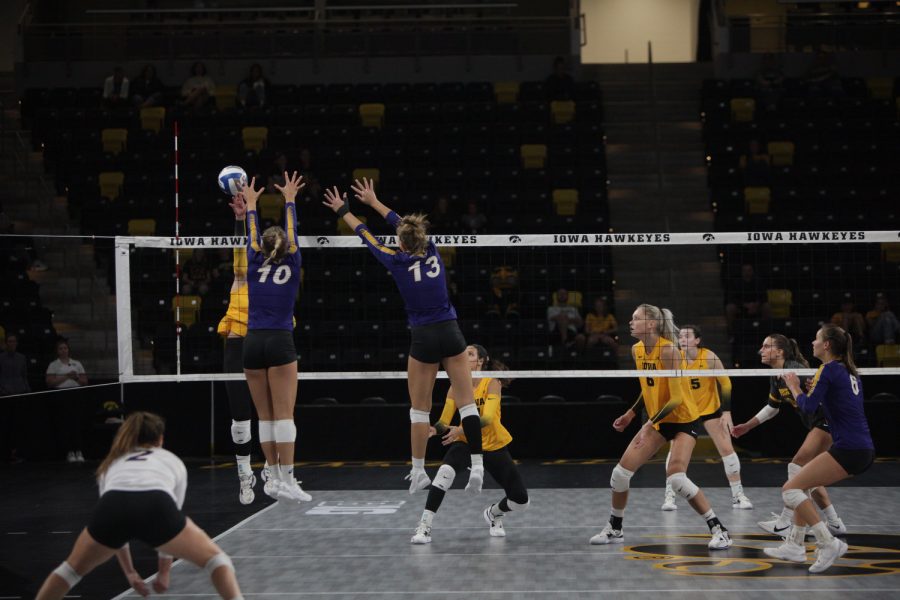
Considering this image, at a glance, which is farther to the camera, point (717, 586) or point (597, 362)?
point (597, 362)

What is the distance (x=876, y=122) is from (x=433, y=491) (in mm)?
14395

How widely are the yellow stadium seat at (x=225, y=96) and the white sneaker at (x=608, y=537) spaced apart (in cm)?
1497

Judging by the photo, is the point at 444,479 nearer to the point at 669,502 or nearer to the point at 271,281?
the point at 271,281

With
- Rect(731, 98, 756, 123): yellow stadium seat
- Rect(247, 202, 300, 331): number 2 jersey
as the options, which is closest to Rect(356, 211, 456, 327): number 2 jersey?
Rect(247, 202, 300, 331): number 2 jersey

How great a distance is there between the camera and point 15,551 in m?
8.73

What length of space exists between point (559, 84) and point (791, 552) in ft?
46.6

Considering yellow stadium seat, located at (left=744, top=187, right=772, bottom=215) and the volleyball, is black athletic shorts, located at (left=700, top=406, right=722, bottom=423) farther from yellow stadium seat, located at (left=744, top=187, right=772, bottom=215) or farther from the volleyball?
yellow stadium seat, located at (left=744, top=187, right=772, bottom=215)

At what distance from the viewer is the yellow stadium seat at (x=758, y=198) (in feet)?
59.3

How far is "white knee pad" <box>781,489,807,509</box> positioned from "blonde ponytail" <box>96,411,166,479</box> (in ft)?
14.7

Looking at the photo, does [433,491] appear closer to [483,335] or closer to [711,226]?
[483,335]

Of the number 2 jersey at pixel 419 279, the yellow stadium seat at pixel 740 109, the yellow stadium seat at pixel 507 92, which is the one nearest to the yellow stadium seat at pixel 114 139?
the yellow stadium seat at pixel 507 92

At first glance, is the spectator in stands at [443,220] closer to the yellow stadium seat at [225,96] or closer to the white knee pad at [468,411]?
the yellow stadium seat at [225,96]

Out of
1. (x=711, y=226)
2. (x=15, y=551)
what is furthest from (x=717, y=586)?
(x=711, y=226)

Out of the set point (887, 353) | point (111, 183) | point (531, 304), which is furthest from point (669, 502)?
point (111, 183)
